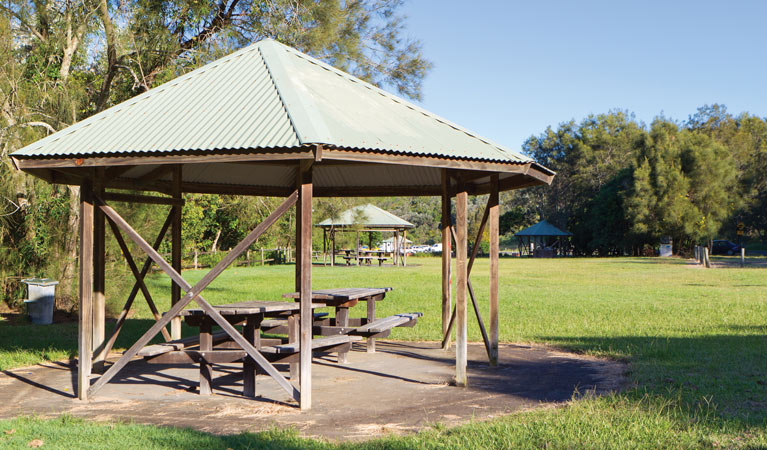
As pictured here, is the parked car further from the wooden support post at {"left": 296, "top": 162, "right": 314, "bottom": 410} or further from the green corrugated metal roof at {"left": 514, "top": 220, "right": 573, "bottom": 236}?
the wooden support post at {"left": 296, "top": 162, "right": 314, "bottom": 410}

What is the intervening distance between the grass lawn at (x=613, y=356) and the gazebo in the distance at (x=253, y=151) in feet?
4.96

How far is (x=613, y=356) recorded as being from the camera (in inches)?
394

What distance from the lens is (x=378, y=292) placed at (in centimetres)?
1070

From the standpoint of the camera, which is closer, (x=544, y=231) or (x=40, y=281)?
(x=40, y=281)

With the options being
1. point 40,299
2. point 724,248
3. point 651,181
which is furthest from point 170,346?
point 724,248

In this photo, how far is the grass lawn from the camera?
5.65m

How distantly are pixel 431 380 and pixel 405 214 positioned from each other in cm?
8778

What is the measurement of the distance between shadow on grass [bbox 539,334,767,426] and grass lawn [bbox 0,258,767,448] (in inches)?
0.6

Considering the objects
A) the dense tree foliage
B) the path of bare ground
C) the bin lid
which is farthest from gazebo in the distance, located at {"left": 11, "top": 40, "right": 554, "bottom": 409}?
the dense tree foliage

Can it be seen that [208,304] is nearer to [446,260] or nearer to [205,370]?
[205,370]

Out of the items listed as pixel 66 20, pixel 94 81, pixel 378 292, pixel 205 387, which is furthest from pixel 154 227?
pixel 205 387

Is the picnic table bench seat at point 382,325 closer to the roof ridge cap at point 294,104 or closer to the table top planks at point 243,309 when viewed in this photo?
the table top planks at point 243,309

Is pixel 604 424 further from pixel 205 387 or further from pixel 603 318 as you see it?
pixel 603 318

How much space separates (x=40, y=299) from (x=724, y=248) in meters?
66.9
